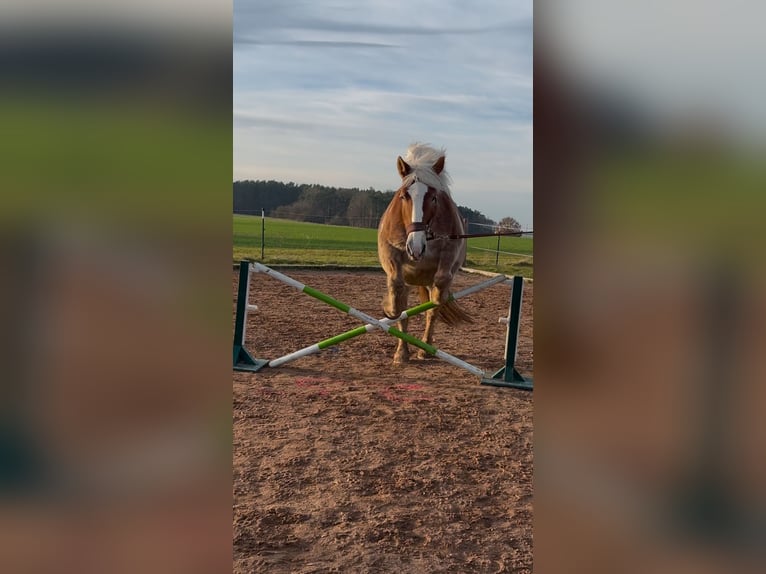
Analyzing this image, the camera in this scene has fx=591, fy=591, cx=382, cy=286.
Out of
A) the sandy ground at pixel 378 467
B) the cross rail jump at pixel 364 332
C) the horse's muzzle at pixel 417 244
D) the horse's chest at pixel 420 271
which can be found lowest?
the sandy ground at pixel 378 467

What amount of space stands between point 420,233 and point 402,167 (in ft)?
2.42

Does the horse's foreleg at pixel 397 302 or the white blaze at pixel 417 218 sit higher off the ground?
the white blaze at pixel 417 218

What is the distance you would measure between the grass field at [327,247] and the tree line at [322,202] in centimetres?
41

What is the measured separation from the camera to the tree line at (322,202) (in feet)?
64.2

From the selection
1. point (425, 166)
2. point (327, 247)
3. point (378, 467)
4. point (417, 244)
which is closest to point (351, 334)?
point (417, 244)

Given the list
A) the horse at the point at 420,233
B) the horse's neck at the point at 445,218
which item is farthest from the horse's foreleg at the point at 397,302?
the horse's neck at the point at 445,218

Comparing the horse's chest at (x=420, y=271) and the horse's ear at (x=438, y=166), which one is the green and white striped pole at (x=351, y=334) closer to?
the horse's chest at (x=420, y=271)

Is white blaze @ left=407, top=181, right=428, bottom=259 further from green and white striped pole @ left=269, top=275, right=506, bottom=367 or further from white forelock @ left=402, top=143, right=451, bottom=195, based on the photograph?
green and white striped pole @ left=269, top=275, right=506, bottom=367

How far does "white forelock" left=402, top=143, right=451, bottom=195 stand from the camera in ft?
16.6
